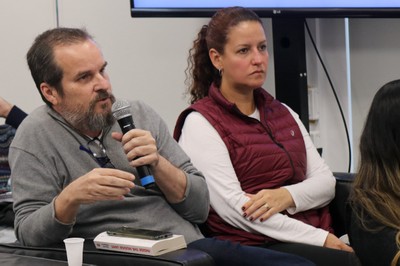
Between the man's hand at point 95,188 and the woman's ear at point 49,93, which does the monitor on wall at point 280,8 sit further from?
the man's hand at point 95,188

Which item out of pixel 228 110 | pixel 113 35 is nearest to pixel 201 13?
pixel 113 35

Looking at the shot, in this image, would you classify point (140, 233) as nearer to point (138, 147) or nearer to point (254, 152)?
point (138, 147)

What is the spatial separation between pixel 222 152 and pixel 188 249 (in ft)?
1.82

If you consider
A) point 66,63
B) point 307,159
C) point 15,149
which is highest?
point 66,63

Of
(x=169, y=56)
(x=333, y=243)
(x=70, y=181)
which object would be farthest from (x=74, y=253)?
(x=169, y=56)

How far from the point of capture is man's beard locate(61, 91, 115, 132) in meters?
2.21

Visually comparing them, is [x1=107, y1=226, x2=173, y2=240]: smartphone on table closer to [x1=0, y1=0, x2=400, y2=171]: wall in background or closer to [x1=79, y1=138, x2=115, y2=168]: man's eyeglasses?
[x1=79, y1=138, x2=115, y2=168]: man's eyeglasses

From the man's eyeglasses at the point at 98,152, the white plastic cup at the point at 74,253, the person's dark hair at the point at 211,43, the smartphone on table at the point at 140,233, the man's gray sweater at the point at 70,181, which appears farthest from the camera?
the person's dark hair at the point at 211,43

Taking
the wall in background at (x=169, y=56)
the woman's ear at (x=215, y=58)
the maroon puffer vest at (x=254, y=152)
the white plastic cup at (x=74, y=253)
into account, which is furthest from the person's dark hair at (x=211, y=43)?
the white plastic cup at (x=74, y=253)

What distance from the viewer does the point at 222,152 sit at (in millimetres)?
2432

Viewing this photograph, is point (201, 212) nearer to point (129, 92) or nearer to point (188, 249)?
point (188, 249)

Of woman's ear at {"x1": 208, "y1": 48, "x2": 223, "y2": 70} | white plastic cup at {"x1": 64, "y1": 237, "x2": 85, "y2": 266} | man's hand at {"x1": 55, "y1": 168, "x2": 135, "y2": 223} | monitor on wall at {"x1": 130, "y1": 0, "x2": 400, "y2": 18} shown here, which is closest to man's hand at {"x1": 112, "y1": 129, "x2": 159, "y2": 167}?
man's hand at {"x1": 55, "y1": 168, "x2": 135, "y2": 223}

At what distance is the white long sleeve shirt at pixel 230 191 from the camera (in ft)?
7.84

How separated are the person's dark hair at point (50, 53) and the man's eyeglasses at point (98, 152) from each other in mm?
182
